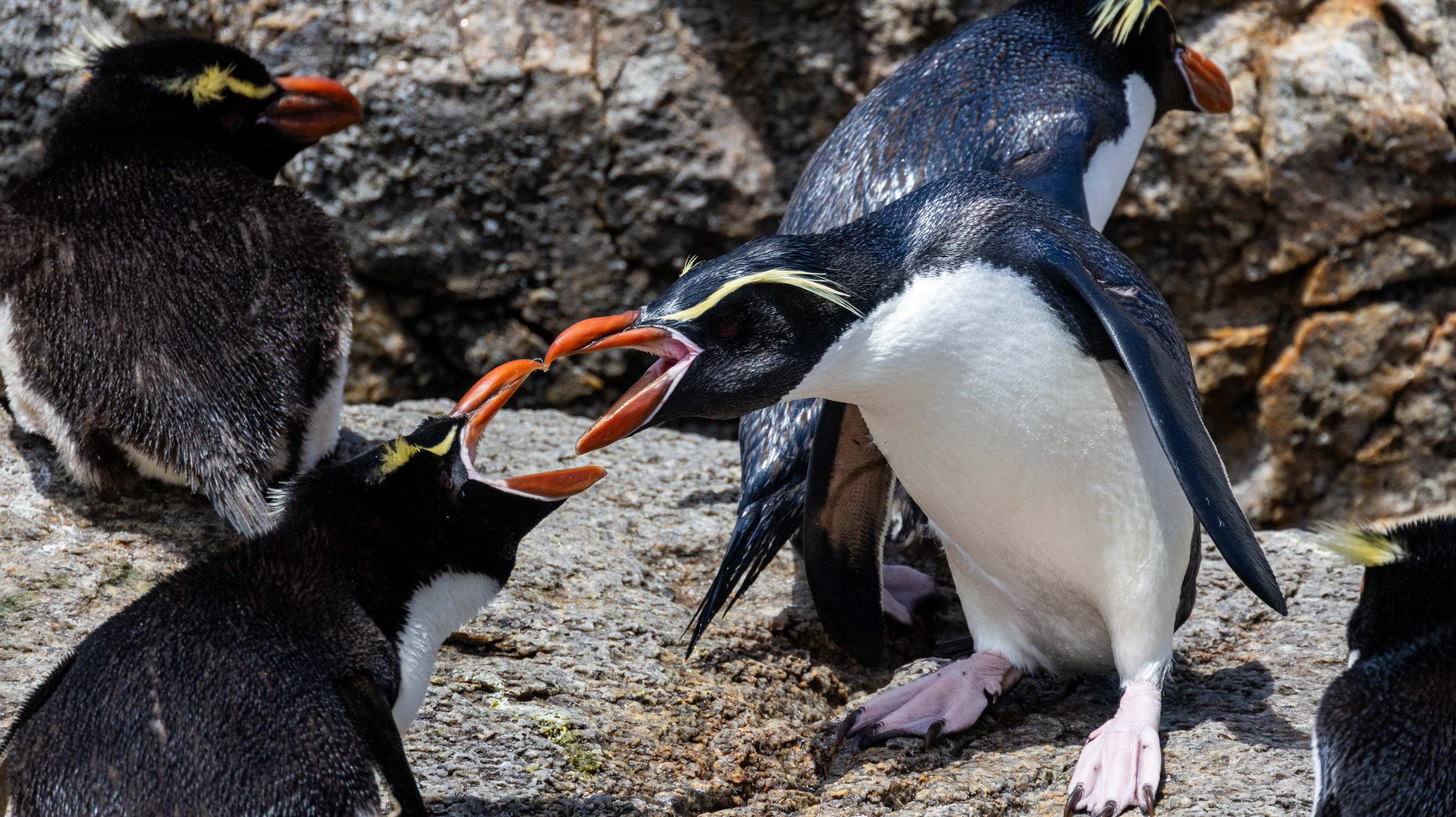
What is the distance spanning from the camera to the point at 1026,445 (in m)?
2.19

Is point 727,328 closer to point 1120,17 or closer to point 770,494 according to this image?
point 770,494

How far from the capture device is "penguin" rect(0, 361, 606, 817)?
67.0 inches

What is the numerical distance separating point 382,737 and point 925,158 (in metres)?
1.79

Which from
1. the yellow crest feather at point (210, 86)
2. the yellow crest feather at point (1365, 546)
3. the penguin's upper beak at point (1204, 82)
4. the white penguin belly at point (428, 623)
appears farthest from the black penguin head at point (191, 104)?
the yellow crest feather at point (1365, 546)

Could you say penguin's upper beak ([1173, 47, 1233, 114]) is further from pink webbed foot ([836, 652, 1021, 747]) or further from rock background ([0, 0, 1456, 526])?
pink webbed foot ([836, 652, 1021, 747])

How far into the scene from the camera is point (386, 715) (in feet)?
6.01

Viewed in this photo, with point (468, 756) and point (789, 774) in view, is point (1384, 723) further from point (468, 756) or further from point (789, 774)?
point (468, 756)

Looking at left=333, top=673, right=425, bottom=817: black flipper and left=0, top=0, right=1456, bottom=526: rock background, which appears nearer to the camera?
left=333, top=673, right=425, bottom=817: black flipper

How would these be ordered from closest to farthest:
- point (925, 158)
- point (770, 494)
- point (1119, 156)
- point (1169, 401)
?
point (1169, 401) < point (770, 494) < point (925, 158) < point (1119, 156)

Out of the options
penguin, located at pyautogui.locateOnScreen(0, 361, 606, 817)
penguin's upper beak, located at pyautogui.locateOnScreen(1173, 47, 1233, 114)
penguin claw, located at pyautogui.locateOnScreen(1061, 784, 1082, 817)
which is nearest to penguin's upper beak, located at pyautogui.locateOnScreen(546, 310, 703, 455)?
penguin, located at pyautogui.locateOnScreen(0, 361, 606, 817)

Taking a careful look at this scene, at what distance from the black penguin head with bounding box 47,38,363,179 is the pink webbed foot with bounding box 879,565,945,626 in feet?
4.96

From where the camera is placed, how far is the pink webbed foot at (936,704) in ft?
7.84

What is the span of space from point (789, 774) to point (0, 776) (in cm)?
107

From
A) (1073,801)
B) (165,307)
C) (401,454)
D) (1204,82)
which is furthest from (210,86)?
(1204,82)
